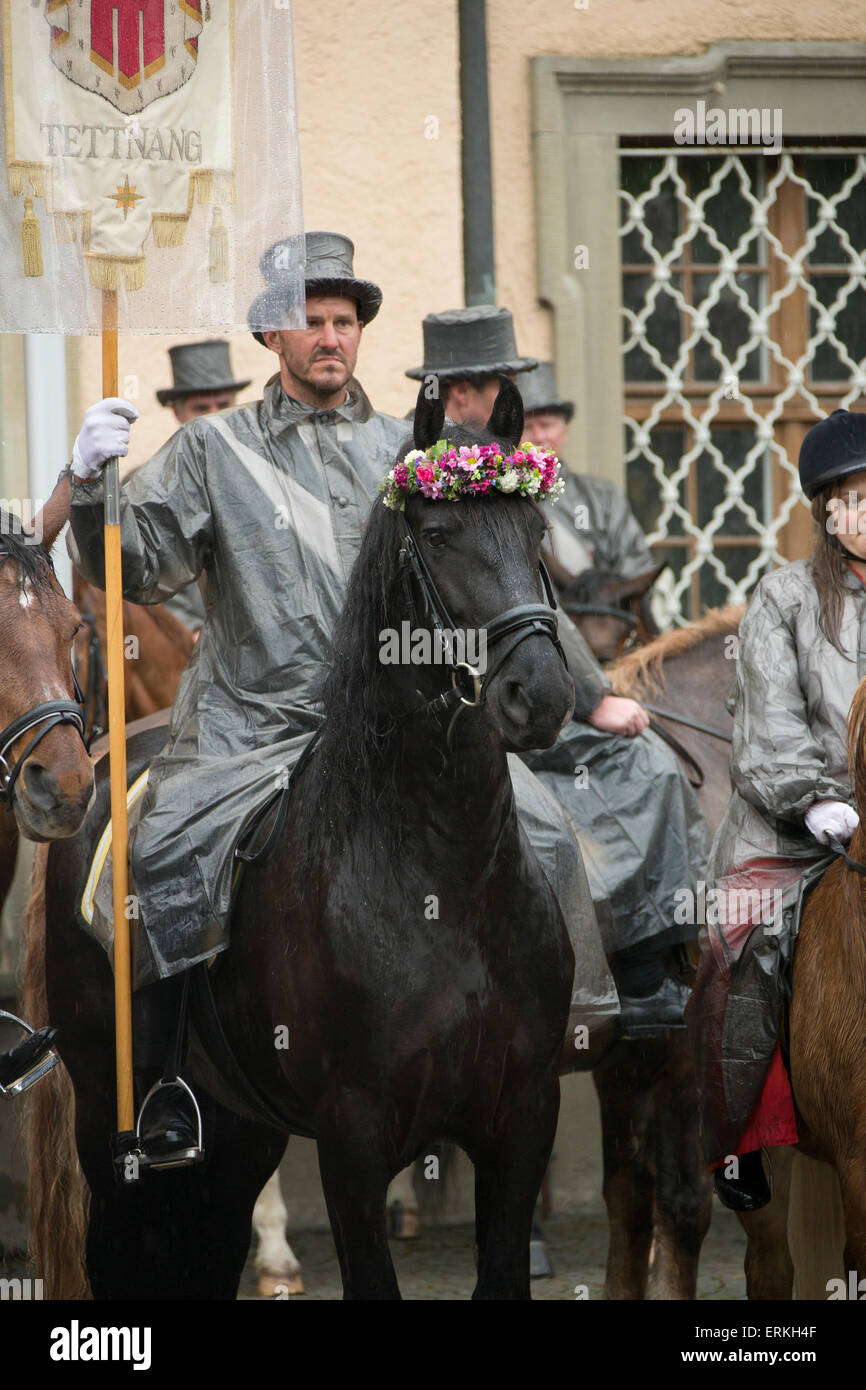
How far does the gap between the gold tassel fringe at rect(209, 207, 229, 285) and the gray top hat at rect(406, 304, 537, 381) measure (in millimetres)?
2083

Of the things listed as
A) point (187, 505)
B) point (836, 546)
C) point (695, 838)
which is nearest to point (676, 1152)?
point (695, 838)

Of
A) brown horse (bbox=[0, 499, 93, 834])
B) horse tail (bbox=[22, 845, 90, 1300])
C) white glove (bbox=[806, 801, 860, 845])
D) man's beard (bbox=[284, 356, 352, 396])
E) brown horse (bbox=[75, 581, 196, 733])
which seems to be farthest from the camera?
brown horse (bbox=[75, 581, 196, 733])

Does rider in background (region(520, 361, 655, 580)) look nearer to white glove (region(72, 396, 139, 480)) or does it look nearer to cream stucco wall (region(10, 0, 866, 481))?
cream stucco wall (region(10, 0, 866, 481))

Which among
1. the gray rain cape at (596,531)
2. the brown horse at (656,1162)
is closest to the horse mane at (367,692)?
the brown horse at (656,1162)

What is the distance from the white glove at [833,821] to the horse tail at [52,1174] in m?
2.07

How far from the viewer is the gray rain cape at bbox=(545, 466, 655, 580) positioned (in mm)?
7371

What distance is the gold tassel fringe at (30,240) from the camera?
4.63 meters

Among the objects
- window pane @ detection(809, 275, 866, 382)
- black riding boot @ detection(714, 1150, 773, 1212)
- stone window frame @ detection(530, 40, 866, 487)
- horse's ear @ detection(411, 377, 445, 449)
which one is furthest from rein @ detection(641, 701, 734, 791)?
window pane @ detection(809, 275, 866, 382)

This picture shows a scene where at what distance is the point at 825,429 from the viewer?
468cm

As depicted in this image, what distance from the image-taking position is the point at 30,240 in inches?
183

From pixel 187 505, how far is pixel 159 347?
2981 millimetres
